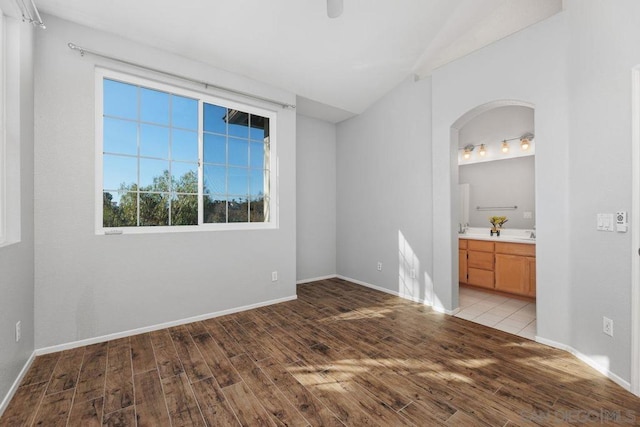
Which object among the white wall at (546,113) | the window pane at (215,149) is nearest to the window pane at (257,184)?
Answer: the window pane at (215,149)

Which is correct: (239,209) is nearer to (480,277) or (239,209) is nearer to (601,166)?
(601,166)

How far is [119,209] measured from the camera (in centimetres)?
270

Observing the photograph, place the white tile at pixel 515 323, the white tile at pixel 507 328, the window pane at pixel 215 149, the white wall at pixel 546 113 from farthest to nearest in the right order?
the window pane at pixel 215 149
the white tile at pixel 515 323
the white tile at pixel 507 328
the white wall at pixel 546 113

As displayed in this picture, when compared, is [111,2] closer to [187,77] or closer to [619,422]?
[187,77]

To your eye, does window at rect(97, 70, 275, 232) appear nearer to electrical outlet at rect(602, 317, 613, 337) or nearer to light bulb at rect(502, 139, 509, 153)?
electrical outlet at rect(602, 317, 613, 337)

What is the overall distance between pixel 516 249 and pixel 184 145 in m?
4.47

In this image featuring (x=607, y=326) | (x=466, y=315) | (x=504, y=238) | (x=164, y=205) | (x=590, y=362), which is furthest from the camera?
(x=504, y=238)

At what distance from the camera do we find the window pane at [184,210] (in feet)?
9.87

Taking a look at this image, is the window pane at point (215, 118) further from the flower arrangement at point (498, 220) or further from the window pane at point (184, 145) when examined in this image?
the flower arrangement at point (498, 220)

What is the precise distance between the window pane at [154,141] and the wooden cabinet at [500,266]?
4.38m

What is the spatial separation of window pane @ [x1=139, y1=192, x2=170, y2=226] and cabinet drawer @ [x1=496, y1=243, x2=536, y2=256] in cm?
436

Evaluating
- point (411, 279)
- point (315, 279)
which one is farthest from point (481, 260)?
point (315, 279)

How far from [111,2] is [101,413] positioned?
316 cm

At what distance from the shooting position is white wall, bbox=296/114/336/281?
4711 mm
